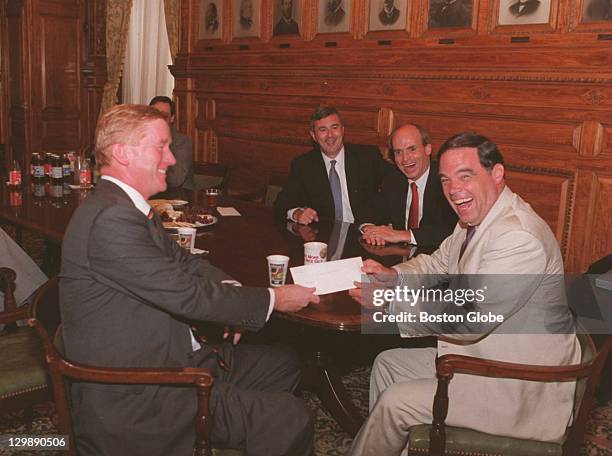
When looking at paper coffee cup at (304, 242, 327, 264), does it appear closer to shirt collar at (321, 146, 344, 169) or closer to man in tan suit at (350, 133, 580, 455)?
man in tan suit at (350, 133, 580, 455)

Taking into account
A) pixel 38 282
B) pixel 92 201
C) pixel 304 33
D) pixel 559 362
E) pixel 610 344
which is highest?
pixel 304 33

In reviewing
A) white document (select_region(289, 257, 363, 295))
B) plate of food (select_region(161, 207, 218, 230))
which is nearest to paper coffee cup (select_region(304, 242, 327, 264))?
white document (select_region(289, 257, 363, 295))

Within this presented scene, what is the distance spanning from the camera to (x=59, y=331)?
6.51ft

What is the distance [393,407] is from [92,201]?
113 centimetres

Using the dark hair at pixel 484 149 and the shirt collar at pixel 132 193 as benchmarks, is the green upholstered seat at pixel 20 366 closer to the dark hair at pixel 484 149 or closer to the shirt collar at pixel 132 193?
the shirt collar at pixel 132 193

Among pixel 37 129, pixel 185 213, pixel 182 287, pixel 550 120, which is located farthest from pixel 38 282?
pixel 37 129

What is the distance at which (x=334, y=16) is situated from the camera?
555 centimetres

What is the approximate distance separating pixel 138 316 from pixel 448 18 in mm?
3707

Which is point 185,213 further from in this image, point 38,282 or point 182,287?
point 182,287

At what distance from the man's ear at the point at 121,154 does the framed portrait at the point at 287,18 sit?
4.18 meters

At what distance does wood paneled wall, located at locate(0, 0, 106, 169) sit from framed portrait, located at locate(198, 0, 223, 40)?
236cm

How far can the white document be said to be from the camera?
244 cm

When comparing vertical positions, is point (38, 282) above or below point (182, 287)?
below

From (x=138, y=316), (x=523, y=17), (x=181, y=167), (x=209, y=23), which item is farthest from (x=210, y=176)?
(x=138, y=316)
